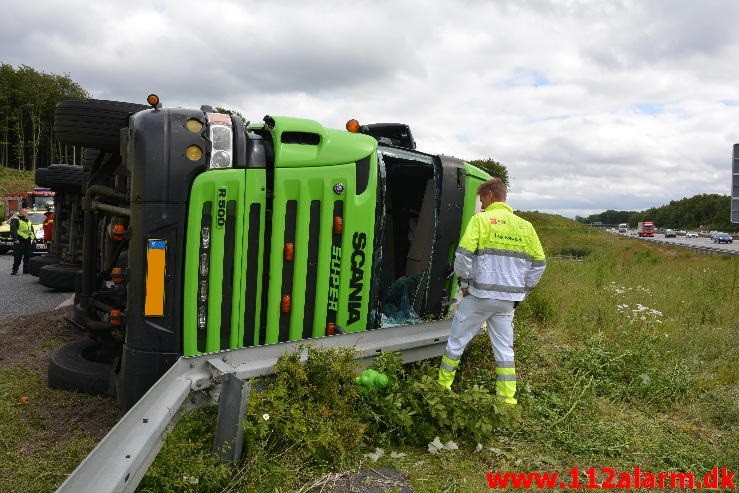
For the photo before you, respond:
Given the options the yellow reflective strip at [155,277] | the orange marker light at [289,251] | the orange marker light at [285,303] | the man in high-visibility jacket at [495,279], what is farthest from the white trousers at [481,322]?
the yellow reflective strip at [155,277]

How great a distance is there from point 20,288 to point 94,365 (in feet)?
22.9

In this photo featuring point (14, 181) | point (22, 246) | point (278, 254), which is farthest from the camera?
point (14, 181)

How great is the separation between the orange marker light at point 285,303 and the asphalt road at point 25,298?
5.53 meters

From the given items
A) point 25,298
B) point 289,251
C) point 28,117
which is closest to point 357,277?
point 289,251

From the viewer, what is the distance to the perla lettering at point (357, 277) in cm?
387

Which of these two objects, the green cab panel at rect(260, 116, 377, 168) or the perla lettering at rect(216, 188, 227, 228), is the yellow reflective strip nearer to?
the perla lettering at rect(216, 188, 227, 228)

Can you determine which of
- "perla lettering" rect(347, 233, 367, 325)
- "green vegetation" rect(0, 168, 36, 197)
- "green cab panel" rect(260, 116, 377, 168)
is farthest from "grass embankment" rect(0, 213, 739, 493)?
"green vegetation" rect(0, 168, 36, 197)

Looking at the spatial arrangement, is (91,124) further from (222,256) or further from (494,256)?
(494,256)

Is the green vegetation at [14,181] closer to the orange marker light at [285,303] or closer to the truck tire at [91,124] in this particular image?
the truck tire at [91,124]

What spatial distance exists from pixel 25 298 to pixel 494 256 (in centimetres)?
810

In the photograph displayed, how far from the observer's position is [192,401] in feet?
9.71

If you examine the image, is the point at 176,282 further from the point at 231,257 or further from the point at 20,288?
the point at 20,288

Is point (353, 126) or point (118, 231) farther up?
point (353, 126)

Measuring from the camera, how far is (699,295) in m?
9.19
